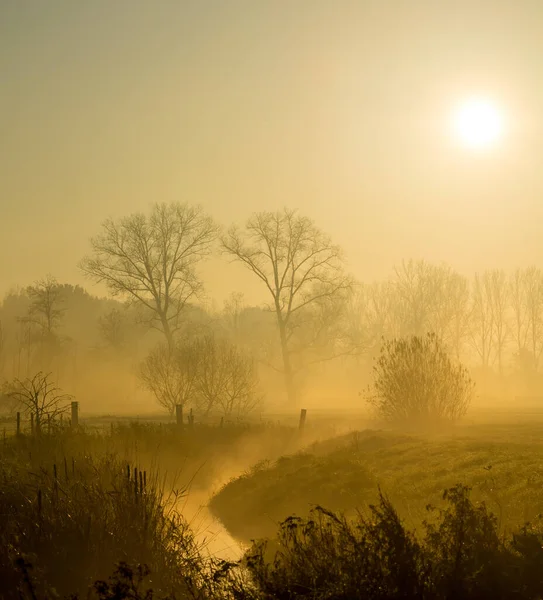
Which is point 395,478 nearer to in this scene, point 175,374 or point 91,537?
point 91,537

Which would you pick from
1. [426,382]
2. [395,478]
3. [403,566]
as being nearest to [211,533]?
[395,478]

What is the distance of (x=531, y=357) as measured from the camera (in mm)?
80438

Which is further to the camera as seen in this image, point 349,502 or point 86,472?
point 349,502

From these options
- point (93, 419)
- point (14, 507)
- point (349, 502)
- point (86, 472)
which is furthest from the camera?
point (93, 419)

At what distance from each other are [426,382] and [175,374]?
16736 millimetres

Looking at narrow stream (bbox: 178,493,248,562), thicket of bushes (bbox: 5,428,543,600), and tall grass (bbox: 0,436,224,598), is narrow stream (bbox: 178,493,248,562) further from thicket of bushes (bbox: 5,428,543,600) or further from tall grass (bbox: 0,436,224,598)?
thicket of bushes (bbox: 5,428,543,600)

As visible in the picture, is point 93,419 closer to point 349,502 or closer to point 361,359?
point 349,502

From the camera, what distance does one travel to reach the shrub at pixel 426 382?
28.6 meters

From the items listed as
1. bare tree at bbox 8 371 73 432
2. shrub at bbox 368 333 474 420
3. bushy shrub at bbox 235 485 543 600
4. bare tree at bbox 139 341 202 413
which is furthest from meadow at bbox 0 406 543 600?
bare tree at bbox 139 341 202 413

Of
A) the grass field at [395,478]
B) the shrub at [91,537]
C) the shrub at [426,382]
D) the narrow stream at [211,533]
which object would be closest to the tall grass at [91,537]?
the shrub at [91,537]

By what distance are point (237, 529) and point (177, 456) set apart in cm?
858

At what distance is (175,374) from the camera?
133 feet

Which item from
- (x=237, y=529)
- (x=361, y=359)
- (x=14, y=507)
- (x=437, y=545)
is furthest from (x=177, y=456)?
(x=361, y=359)

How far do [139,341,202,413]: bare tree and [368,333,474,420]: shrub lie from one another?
13.6 meters
